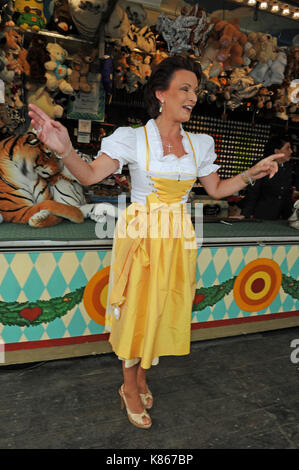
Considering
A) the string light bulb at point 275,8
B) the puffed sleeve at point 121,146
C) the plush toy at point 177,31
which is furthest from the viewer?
the string light bulb at point 275,8

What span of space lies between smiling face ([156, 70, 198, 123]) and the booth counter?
0.81m

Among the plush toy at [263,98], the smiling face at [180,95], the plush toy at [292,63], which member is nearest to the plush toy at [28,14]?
the smiling face at [180,95]

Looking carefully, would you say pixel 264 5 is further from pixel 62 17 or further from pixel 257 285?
pixel 257 285

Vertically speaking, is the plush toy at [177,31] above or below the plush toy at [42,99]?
above

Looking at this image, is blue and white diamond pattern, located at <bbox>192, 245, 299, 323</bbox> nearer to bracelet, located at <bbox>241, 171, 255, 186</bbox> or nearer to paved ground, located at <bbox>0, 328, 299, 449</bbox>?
paved ground, located at <bbox>0, 328, 299, 449</bbox>

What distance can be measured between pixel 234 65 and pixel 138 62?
785 millimetres

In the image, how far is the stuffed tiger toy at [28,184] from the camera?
2.06 meters

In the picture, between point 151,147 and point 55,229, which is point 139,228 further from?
point 55,229

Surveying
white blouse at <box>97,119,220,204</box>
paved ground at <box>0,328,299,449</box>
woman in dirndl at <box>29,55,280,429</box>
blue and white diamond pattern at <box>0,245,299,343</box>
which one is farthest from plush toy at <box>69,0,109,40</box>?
paved ground at <box>0,328,299,449</box>

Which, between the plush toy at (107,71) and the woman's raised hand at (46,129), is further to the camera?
the plush toy at (107,71)

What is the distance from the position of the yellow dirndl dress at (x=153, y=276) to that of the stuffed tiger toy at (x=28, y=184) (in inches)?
26.4

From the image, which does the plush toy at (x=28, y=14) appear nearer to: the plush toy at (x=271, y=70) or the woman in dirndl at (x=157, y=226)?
the woman in dirndl at (x=157, y=226)

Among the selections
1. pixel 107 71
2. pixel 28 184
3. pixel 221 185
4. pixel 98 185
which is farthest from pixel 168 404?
pixel 107 71
